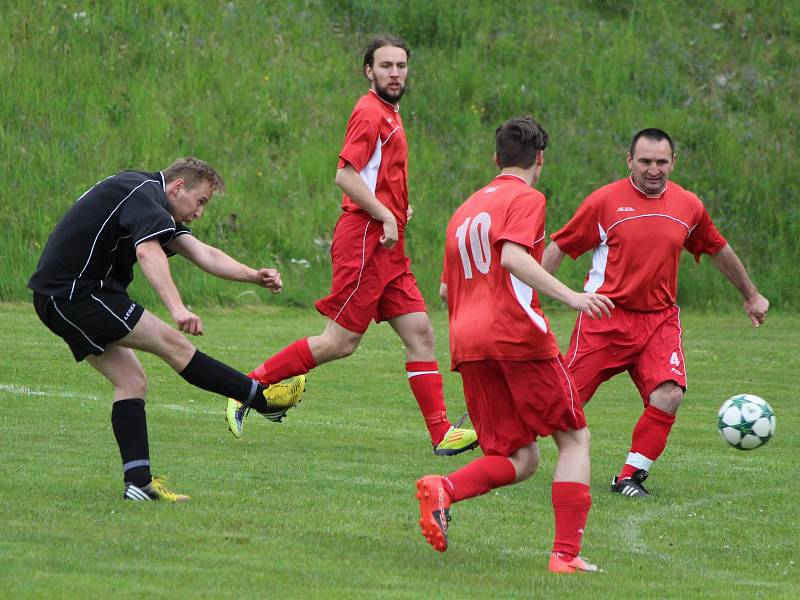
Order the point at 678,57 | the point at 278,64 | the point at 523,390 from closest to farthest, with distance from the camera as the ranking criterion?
the point at 523,390 → the point at 278,64 → the point at 678,57

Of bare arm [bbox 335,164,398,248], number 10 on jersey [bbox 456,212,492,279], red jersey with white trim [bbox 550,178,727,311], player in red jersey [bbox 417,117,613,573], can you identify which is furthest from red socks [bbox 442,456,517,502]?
bare arm [bbox 335,164,398,248]

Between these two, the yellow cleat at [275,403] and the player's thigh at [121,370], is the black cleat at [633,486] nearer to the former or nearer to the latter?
the yellow cleat at [275,403]

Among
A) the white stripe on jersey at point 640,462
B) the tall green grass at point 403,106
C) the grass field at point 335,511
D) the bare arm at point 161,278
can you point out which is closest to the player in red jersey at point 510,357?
the grass field at point 335,511

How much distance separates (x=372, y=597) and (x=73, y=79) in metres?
18.6

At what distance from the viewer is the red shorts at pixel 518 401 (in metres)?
6.05

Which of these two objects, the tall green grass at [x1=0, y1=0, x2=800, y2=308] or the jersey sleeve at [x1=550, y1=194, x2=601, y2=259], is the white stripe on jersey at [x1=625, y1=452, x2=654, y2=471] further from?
the tall green grass at [x1=0, y1=0, x2=800, y2=308]

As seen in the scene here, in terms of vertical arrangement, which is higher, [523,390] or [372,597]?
[523,390]

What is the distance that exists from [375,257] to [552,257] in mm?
1188

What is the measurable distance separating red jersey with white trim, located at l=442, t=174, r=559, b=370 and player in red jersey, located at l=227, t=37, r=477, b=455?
2.68 meters

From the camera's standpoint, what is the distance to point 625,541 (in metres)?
6.73

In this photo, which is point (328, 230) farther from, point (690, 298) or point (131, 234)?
point (131, 234)

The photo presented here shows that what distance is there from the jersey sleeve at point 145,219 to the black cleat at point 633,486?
3038 millimetres

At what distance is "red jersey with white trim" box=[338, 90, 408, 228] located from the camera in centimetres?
884

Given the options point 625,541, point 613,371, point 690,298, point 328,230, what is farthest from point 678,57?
point 625,541
